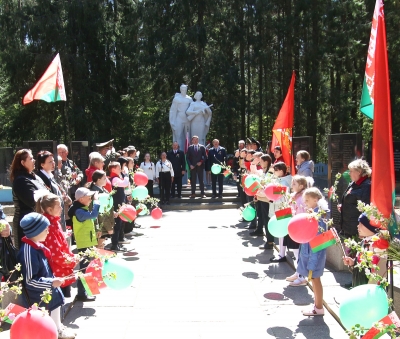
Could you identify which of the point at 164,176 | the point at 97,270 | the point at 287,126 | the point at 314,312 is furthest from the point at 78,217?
the point at 164,176

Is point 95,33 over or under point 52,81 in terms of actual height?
over

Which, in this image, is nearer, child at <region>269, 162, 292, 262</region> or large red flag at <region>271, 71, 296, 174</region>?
child at <region>269, 162, 292, 262</region>

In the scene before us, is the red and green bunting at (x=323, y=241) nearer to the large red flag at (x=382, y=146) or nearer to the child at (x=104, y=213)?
the large red flag at (x=382, y=146)

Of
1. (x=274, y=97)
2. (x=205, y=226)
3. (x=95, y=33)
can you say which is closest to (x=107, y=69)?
(x=95, y=33)

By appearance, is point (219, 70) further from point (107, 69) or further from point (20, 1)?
point (20, 1)

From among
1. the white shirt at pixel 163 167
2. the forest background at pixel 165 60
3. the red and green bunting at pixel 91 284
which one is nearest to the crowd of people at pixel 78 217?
the red and green bunting at pixel 91 284

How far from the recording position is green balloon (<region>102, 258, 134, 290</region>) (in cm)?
409

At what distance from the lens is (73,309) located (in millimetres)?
5836

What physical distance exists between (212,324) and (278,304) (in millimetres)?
1070

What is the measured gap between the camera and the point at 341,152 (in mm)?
8555

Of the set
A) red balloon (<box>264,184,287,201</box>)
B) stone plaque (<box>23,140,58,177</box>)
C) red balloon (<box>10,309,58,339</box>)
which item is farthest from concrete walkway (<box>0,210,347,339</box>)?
stone plaque (<box>23,140,58,177</box>)

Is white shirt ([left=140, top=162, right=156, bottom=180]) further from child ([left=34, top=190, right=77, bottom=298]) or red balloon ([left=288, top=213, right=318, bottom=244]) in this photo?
red balloon ([left=288, top=213, right=318, bottom=244])

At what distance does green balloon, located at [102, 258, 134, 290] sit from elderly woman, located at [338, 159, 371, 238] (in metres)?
A: 2.87

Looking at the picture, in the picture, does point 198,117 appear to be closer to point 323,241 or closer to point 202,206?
point 202,206
